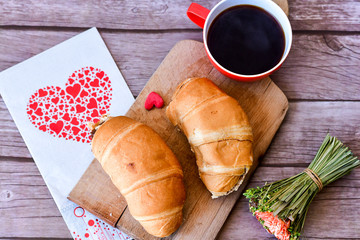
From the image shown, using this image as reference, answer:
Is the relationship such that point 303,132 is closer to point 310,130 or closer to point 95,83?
point 310,130

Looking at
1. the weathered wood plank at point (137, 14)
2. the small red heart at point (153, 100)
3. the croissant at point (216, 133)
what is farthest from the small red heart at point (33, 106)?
the croissant at point (216, 133)

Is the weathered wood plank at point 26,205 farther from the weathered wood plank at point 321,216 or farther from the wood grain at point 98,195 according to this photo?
the weathered wood plank at point 321,216

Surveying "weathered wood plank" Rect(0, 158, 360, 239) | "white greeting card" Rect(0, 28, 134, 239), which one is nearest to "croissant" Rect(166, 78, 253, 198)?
"weathered wood plank" Rect(0, 158, 360, 239)

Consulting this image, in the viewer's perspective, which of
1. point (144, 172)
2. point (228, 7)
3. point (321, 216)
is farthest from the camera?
point (321, 216)

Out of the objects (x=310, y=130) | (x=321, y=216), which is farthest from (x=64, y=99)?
(x=321, y=216)

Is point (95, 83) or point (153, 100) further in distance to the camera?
point (95, 83)

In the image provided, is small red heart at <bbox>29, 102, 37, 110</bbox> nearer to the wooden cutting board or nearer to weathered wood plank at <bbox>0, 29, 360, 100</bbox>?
weathered wood plank at <bbox>0, 29, 360, 100</bbox>

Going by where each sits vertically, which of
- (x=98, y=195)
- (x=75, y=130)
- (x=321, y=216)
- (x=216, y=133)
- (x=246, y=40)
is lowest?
(x=321, y=216)
